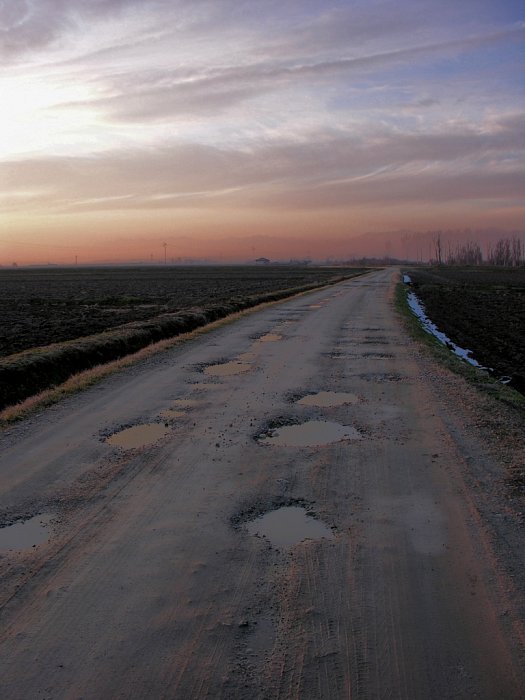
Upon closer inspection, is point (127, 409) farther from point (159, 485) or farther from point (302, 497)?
point (302, 497)

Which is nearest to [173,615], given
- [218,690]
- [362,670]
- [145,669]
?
[145,669]

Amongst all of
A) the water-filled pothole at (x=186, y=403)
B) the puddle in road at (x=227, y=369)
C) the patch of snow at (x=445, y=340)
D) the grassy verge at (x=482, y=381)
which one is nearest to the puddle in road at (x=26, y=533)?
the water-filled pothole at (x=186, y=403)

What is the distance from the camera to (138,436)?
333 inches

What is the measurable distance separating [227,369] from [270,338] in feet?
18.3

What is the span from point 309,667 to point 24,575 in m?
2.46

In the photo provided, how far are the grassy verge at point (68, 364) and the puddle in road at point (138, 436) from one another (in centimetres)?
200

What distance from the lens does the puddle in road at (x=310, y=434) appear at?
818 centimetres

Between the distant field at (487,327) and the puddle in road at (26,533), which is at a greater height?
the puddle in road at (26,533)

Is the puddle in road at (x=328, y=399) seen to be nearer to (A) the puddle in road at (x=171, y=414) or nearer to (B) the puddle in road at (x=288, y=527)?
(A) the puddle in road at (x=171, y=414)

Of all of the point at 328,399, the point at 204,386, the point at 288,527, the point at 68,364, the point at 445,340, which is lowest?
the point at 445,340

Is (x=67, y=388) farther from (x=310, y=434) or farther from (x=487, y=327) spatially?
(x=487, y=327)

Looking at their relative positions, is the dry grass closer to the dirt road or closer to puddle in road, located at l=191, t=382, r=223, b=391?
the dirt road

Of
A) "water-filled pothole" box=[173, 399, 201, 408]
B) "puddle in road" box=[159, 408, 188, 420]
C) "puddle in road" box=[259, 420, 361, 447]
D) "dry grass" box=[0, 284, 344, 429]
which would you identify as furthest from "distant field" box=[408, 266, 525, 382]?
"puddle in road" box=[159, 408, 188, 420]

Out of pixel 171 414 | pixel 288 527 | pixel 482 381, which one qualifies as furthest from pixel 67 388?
pixel 482 381
